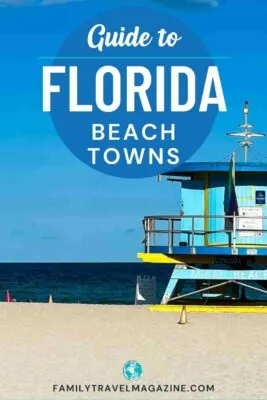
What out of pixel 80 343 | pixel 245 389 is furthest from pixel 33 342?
pixel 245 389

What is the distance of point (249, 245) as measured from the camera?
27.6m

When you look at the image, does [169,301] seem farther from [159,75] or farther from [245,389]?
[245,389]

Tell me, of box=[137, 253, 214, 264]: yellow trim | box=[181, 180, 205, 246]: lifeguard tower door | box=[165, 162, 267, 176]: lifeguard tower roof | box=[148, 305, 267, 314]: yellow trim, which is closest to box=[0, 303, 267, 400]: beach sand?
box=[148, 305, 267, 314]: yellow trim

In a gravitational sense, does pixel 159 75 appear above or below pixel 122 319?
above

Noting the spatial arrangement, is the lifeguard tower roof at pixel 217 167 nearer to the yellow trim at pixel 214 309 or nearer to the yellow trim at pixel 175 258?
the yellow trim at pixel 175 258

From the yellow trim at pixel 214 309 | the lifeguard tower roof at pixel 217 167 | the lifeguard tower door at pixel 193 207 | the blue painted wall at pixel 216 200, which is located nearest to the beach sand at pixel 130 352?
the yellow trim at pixel 214 309

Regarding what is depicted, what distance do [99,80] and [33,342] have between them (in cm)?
853

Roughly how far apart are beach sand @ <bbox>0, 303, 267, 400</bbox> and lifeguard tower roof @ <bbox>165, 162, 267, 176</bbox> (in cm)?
396

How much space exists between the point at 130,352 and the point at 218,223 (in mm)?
9810

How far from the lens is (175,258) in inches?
1105

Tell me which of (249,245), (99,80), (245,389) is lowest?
(245,389)

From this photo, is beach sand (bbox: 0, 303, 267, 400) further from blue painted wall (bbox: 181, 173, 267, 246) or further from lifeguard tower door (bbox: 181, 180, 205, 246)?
lifeguard tower door (bbox: 181, 180, 205, 246)

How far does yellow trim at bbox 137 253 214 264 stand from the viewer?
1100 inches

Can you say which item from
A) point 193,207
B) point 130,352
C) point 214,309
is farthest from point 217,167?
point 130,352
